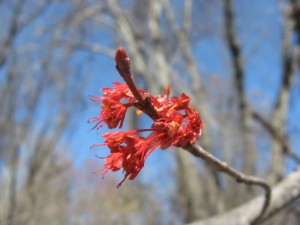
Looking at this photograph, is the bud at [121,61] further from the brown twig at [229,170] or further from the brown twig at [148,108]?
the brown twig at [229,170]

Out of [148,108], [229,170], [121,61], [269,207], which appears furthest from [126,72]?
[269,207]

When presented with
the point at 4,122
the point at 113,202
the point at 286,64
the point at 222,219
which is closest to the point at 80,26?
the point at 4,122

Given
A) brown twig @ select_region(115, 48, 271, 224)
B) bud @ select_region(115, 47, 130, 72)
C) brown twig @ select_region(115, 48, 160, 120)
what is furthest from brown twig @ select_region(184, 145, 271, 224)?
bud @ select_region(115, 47, 130, 72)

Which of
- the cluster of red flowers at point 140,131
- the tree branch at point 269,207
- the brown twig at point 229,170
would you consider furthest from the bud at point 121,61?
the tree branch at point 269,207

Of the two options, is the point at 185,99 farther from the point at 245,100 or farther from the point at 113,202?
the point at 113,202

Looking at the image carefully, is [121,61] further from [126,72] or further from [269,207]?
[269,207]

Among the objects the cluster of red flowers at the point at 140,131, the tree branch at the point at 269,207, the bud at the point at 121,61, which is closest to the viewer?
the bud at the point at 121,61
